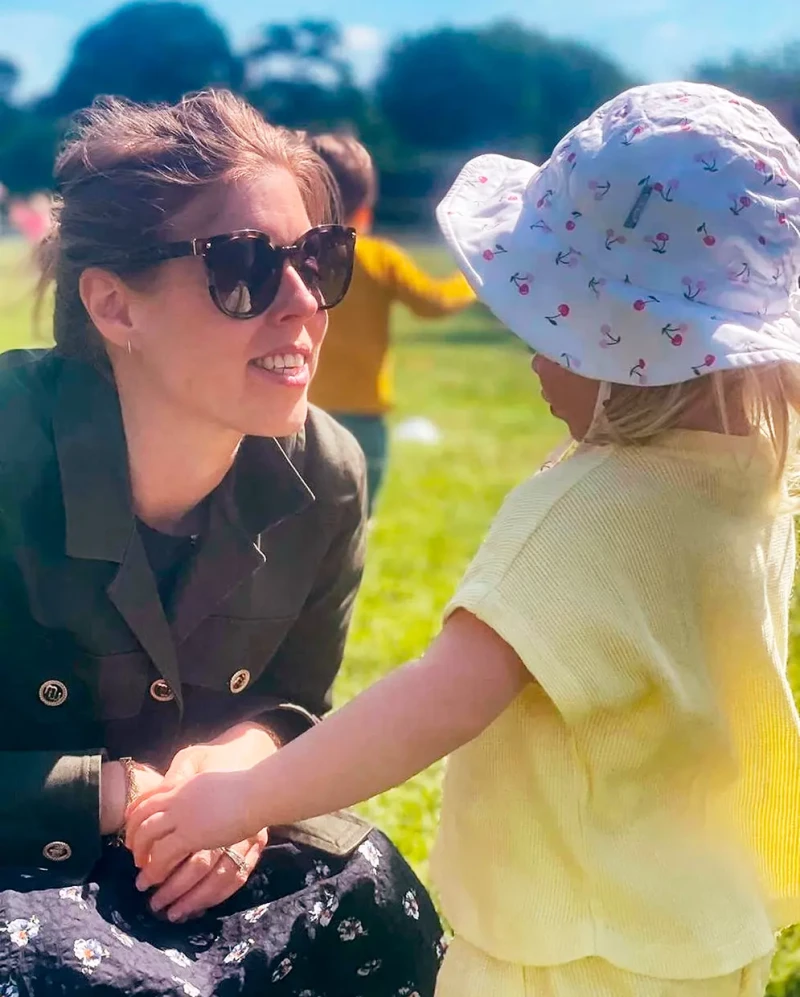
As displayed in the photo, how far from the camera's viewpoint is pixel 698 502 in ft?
5.21

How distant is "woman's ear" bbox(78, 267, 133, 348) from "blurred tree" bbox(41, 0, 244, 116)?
3460mm

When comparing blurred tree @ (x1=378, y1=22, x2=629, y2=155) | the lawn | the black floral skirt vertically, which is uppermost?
the black floral skirt

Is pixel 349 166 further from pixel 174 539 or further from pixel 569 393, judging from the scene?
pixel 569 393

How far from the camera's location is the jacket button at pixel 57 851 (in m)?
1.81

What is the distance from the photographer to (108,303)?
1.93m

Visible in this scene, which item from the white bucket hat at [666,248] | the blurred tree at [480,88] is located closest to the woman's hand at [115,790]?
the white bucket hat at [666,248]

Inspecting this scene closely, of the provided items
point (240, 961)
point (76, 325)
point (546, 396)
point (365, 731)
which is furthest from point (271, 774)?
point (76, 325)

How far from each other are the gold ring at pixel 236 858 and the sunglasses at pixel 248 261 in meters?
0.74

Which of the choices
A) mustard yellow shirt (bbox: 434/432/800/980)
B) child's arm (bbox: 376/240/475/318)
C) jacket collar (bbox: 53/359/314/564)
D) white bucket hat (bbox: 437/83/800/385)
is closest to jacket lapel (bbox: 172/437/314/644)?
jacket collar (bbox: 53/359/314/564)

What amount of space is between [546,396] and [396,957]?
85 centimetres

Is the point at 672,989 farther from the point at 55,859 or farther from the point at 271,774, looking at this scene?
the point at 55,859

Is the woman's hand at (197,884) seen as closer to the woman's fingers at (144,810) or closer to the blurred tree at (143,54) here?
the woman's fingers at (144,810)

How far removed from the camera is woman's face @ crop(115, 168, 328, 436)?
1.87m

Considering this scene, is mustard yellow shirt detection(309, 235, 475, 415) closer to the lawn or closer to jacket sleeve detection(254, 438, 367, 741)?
the lawn
